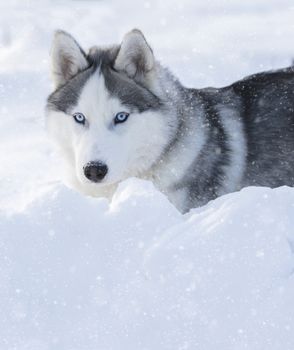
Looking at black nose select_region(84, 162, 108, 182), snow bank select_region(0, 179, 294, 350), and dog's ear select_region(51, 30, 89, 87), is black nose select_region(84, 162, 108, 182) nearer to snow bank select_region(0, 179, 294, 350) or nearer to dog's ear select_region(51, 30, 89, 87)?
dog's ear select_region(51, 30, 89, 87)

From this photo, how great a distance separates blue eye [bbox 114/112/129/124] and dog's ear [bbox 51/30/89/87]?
0.44 m

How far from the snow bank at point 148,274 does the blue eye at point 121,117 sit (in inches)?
45.8

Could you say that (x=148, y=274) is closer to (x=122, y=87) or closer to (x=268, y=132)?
(x=122, y=87)

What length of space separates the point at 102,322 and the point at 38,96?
5.30 meters

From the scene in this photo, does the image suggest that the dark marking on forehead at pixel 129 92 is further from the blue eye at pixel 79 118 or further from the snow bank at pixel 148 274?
the snow bank at pixel 148 274

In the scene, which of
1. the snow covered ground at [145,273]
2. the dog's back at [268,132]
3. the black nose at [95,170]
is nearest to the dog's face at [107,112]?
the black nose at [95,170]

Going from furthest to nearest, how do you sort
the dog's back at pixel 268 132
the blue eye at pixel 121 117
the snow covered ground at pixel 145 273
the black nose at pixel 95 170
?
1. the dog's back at pixel 268 132
2. the blue eye at pixel 121 117
3. the black nose at pixel 95 170
4. the snow covered ground at pixel 145 273

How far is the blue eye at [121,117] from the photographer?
3.90m

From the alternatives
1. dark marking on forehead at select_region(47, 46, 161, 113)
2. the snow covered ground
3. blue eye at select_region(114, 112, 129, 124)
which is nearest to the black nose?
blue eye at select_region(114, 112, 129, 124)

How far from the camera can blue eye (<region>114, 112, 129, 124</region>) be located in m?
3.90

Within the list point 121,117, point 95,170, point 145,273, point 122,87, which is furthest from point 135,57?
point 145,273

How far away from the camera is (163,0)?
→ 10.3 metres

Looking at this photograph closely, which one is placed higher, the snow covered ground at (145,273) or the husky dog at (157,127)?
the snow covered ground at (145,273)

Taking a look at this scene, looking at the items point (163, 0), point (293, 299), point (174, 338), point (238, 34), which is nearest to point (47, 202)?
point (174, 338)
